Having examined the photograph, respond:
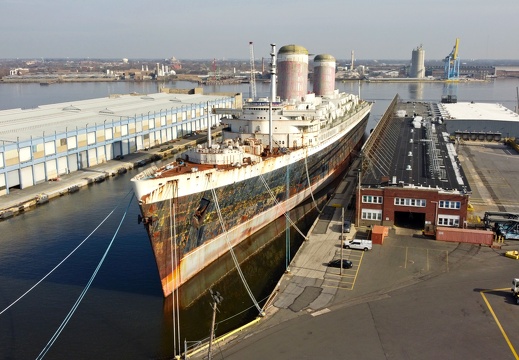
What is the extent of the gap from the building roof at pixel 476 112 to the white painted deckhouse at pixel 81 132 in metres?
38.9

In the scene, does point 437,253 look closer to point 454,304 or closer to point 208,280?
point 454,304

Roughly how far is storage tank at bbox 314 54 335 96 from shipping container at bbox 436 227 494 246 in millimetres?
32715

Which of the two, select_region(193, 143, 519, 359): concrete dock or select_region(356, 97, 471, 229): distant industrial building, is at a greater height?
select_region(356, 97, 471, 229): distant industrial building

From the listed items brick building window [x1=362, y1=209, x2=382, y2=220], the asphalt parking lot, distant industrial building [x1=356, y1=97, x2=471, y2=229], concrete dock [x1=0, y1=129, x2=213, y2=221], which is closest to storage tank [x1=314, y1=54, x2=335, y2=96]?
distant industrial building [x1=356, y1=97, x2=471, y2=229]

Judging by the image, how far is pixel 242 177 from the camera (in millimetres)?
26969

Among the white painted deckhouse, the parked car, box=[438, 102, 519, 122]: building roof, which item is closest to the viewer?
the parked car

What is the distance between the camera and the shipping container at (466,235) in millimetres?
28047

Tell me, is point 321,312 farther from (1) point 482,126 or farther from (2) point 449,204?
(1) point 482,126

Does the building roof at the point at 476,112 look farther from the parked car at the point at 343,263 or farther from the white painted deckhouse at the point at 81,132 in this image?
the parked car at the point at 343,263

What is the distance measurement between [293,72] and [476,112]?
46.9 m

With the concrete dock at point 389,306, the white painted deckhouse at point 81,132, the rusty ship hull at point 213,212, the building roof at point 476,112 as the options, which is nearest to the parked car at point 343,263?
the concrete dock at point 389,306

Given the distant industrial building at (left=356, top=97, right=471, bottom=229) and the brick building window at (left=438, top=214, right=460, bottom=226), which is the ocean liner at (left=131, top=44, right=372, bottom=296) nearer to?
the distant industrial building at (left=356, top=97, right=471, bottom=229)

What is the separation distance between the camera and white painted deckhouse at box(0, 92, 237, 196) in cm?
4012

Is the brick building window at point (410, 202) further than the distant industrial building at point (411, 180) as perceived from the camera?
Yes
